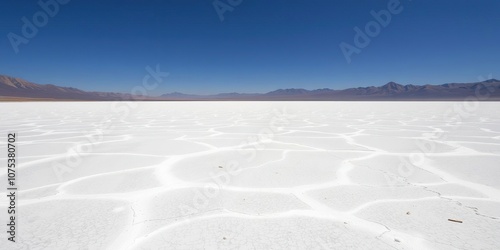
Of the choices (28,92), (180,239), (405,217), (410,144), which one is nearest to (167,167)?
(180,239)

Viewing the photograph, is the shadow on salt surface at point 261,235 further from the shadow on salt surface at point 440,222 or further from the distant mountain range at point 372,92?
the distant mountain range at point 372,92

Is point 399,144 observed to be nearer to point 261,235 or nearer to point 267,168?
point 267,168

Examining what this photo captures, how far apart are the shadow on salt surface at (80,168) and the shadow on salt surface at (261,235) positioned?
1378 mm

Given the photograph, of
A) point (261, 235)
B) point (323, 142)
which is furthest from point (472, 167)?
point (261, 235)

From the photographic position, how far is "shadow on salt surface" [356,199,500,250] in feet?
4.28

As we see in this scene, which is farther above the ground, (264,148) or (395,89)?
(395,89)

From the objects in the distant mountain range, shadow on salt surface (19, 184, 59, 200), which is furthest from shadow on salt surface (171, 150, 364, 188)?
the distant mountain range

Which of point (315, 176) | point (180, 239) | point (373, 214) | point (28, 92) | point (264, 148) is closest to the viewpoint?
point (180, 239)

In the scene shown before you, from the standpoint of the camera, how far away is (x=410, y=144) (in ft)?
12.3

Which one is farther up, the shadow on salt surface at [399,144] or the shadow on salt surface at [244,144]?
the shadow on salt surface at [399,144]

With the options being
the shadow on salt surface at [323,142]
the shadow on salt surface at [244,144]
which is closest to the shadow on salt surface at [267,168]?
the shadow on salt surface at [244,144]

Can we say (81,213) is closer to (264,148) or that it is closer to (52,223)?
(52,223)

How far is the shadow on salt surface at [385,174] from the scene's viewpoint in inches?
85.0

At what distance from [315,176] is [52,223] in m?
1.83
